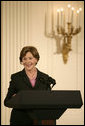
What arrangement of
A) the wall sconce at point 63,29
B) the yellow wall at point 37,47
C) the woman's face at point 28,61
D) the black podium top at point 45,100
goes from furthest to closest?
the wall sconce at point 63,29 < the yellow wall at point 37,47 < the woman's face at point 28,61 < the black podium top at point 45,100

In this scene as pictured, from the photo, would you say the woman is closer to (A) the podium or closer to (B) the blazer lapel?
(B) the blazer lapel

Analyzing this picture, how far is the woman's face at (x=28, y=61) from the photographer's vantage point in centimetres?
127

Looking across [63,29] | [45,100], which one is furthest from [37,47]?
[45,100]

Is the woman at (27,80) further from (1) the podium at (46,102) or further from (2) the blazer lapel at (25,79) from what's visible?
(1) the podium at (46,102)

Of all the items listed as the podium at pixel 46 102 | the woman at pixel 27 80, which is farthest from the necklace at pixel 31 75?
the podium at pixel 46 102

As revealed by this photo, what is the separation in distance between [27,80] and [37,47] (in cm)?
269

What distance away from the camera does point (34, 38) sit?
4023 mm

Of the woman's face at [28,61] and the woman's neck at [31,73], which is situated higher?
the woman's face at [28,61]

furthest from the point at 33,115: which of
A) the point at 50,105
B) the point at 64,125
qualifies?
the point at 64,125

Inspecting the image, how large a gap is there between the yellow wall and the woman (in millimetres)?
2467

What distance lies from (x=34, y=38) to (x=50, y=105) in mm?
3137

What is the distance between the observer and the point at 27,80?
4.51 ft

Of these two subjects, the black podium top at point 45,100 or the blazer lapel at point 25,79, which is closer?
the black podium top at point 45,100

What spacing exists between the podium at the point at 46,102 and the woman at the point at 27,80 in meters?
0.23
